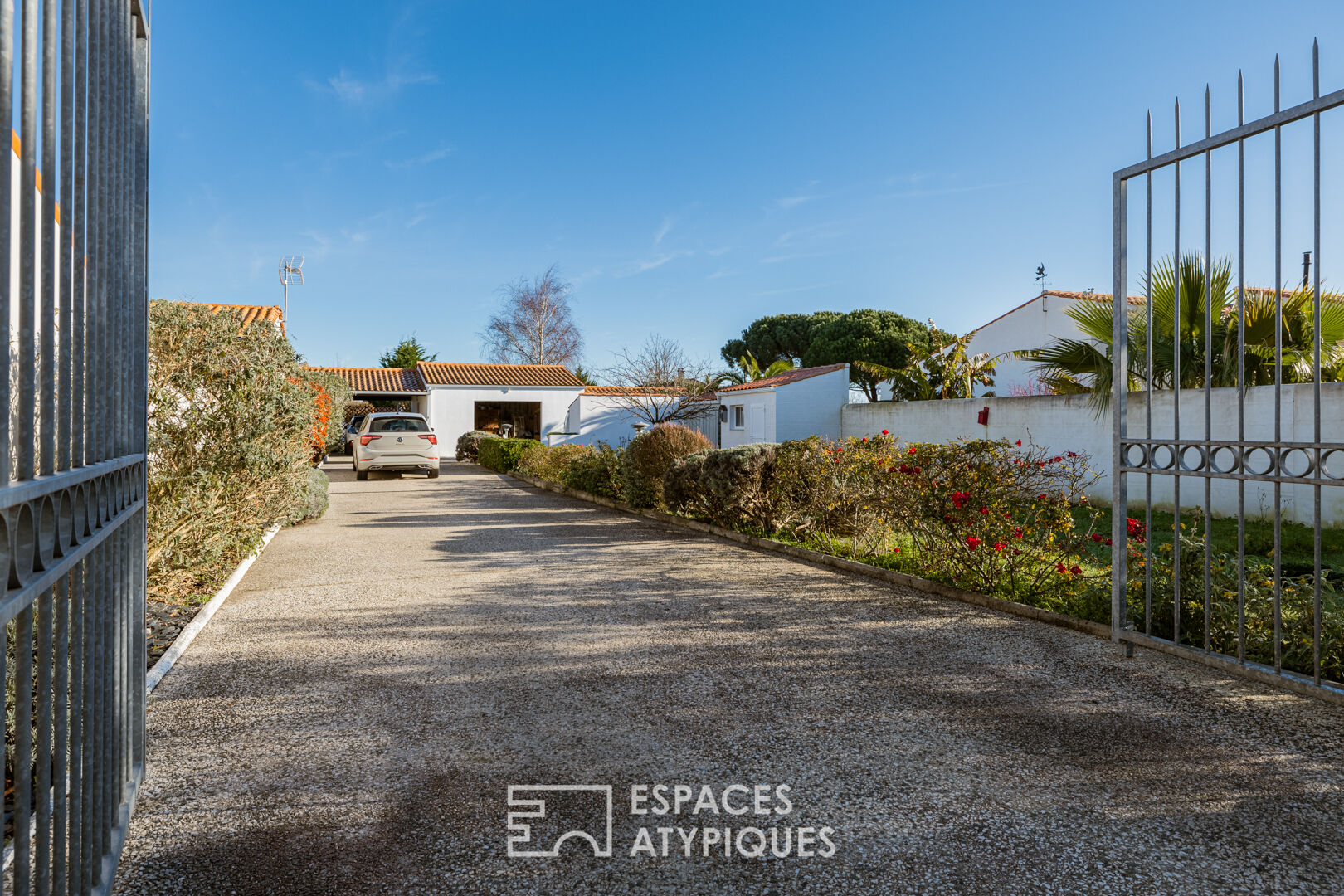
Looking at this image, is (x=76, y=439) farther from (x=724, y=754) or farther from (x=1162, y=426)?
(x=1162, y=426)

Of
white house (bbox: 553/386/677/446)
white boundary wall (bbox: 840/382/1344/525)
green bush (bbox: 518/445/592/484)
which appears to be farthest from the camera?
white house (bbox: 553/386/677/446)

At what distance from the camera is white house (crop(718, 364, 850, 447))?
Answer: 26547 millimetres

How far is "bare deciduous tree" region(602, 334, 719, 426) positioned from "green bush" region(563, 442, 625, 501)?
15058 millimetres

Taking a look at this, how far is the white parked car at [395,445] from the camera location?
1958cm

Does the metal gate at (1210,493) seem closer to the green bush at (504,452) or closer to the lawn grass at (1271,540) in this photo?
the lawn grass at (1271,540)

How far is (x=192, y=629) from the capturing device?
5348 millimetres

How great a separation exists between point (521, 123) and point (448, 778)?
22.1m

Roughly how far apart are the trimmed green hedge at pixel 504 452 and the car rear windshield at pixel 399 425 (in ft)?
9.12

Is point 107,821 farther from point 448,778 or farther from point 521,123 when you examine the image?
point 521,123

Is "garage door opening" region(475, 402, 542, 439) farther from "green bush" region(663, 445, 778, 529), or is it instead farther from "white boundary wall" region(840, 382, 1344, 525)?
"green bush" region(663, 445, 778, 529)

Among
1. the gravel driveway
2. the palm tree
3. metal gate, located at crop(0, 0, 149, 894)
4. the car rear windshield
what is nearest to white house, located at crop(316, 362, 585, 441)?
the car rear windshield

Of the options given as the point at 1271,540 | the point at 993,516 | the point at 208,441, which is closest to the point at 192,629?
the point at 208,441

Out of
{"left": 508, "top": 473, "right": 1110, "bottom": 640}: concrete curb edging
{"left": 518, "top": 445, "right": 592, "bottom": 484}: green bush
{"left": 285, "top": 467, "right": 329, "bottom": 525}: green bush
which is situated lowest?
{"left": 508, "top": 473, "right": 1110, "bottom": 640}: concrete curb edging

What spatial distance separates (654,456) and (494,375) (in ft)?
82.2
